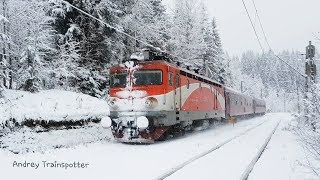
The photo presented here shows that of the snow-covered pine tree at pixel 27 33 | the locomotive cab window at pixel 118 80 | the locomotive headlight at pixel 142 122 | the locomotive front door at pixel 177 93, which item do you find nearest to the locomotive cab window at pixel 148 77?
the locomotive cab window at pixel 118 80

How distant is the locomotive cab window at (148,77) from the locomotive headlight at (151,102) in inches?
25.0

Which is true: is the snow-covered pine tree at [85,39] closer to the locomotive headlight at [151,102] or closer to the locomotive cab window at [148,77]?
the locomotive cab window at [148,77]

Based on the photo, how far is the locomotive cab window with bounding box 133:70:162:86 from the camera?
15.2 m

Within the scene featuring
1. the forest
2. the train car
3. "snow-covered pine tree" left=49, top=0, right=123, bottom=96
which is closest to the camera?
the train car

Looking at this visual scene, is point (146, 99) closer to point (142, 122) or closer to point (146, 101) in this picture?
point (146, 101)

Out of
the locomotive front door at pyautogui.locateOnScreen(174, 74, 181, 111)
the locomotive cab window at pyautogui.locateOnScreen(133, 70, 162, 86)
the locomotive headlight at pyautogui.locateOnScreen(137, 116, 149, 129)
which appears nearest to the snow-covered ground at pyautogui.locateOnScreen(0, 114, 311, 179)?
the locomotive headlight at pyautogui.locateOnScreen(137, 116, 149, 129)

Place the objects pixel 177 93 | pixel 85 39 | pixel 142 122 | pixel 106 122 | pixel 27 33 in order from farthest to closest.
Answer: pixel 85 39 → pixel 27 33 → pixel 177 93 → pixel 106 122 → pixel 142 122

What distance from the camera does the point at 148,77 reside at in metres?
15.3

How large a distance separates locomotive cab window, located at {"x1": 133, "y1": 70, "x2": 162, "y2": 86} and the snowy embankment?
291 cm

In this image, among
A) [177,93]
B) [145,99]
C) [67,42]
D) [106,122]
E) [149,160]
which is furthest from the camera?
[67,42]

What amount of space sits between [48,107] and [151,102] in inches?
148

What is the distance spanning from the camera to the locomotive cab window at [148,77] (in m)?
15.2

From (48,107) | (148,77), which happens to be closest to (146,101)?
(148,77)

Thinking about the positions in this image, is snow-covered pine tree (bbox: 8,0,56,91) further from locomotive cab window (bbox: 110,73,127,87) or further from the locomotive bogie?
the locomotive bogie
